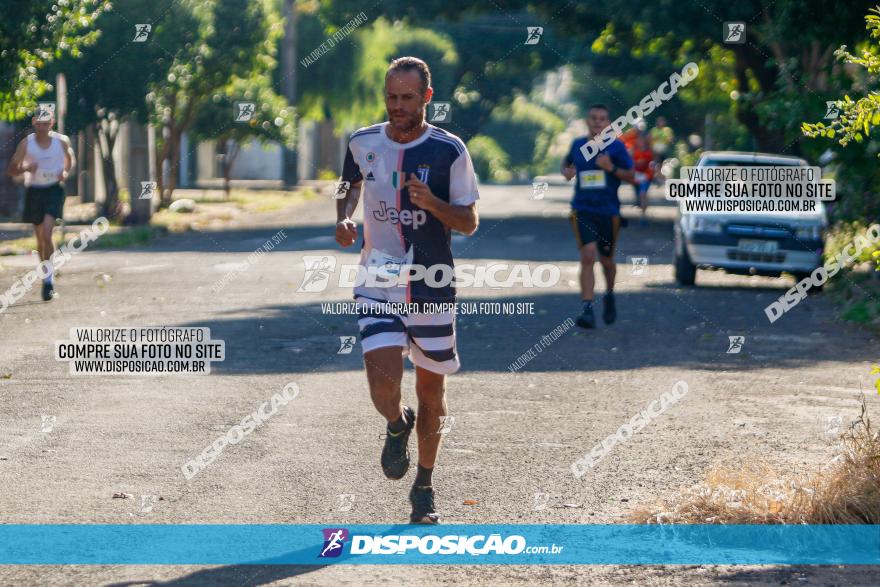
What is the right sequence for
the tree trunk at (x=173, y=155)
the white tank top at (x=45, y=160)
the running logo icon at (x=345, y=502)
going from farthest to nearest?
the tree trunk at (x=173, y=155), the white tank top at (x=45, y=160), the running logo icon at (x=345, y=502)

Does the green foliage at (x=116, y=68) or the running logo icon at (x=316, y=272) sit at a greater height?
the green foliage at (x=116, y=68)

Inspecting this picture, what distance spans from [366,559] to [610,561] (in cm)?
102

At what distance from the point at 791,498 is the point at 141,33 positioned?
847 inches

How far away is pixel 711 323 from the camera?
49.3ft

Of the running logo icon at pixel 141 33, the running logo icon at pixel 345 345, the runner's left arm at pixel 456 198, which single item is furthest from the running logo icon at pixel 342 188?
the running logo icon at pixel 141 33

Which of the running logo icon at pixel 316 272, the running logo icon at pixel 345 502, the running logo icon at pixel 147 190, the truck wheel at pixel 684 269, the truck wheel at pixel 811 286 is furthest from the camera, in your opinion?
the running logo icon at pixel 147 190

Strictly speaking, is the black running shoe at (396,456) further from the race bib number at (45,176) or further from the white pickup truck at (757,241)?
the white pickup truck at (757,241)

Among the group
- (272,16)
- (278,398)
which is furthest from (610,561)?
(272,16)

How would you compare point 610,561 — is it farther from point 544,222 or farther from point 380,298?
point 544,222

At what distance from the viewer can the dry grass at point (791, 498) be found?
6.45 metres

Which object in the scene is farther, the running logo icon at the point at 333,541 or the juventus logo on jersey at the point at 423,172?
the juventus logo on jersey at the point at 423,172

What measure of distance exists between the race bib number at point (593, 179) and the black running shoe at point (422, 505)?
773 cm

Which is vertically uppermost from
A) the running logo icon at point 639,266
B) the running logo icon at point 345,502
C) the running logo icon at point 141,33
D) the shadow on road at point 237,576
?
the running logo icon at point 141,33

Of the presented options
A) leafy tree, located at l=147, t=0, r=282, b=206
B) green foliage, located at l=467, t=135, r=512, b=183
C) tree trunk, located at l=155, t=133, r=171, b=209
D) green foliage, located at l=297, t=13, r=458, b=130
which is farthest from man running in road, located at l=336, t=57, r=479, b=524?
green foliage, located at l=467, t=135, r=512, b=183
